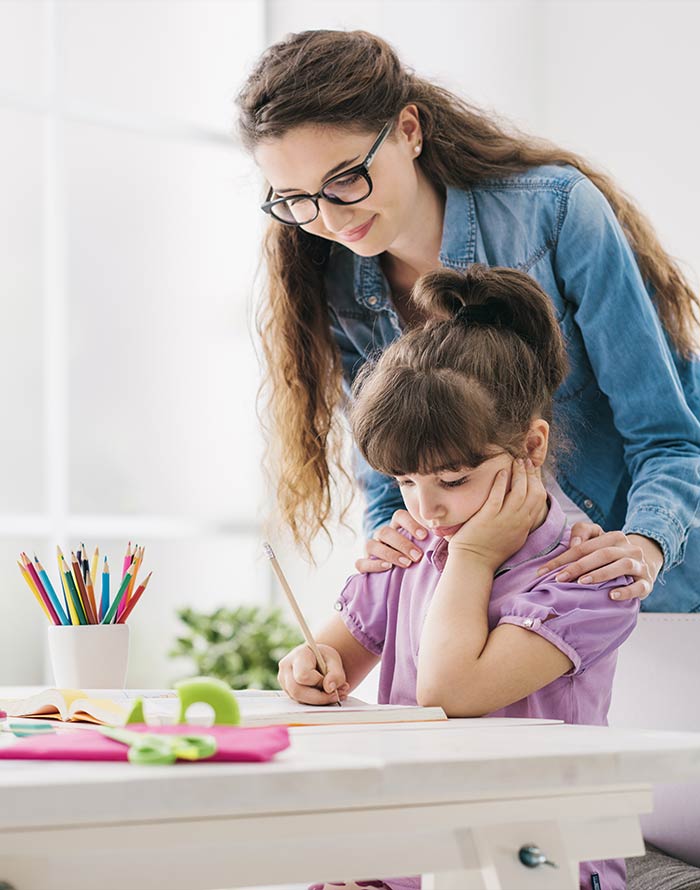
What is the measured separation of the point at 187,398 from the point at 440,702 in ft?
9.72

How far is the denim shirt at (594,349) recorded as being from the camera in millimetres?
1523

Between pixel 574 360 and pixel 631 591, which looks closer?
pixel 631 591

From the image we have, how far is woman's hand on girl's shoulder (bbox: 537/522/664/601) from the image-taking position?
1.14 m

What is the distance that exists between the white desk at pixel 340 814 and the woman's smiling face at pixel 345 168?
96cm

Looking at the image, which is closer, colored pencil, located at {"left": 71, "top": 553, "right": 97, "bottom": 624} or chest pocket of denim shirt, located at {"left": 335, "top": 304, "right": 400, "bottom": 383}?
colored pencil, located at {"left": 71, "top": 553, "right": 97, "bottom": 624}

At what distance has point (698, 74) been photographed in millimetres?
3100

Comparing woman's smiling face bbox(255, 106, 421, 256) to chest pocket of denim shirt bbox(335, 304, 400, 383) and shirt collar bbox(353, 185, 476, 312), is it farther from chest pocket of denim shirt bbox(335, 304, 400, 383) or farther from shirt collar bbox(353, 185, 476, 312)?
chest pocket of denim shirt bbox(335, 304, 400, 383)

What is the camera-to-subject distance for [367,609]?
140 centimetres

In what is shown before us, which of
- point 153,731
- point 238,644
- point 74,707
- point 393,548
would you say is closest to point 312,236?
point 393,548

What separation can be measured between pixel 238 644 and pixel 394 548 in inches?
88.0

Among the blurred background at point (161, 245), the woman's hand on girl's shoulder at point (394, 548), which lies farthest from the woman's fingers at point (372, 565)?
the blurred background at point (161, 245)

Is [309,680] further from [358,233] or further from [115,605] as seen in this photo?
[358,233]

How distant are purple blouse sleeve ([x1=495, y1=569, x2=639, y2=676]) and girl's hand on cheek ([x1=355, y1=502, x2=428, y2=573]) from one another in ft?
0.78

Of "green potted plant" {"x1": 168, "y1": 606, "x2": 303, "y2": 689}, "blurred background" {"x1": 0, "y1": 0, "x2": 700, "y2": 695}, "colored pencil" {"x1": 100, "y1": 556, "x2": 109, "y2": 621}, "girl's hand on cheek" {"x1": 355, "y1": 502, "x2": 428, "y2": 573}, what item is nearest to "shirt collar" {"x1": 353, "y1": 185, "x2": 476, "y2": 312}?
"girl's hand on cheek" {"x1": 355, "y1": 502, "x2": 428, "y2": 573}
